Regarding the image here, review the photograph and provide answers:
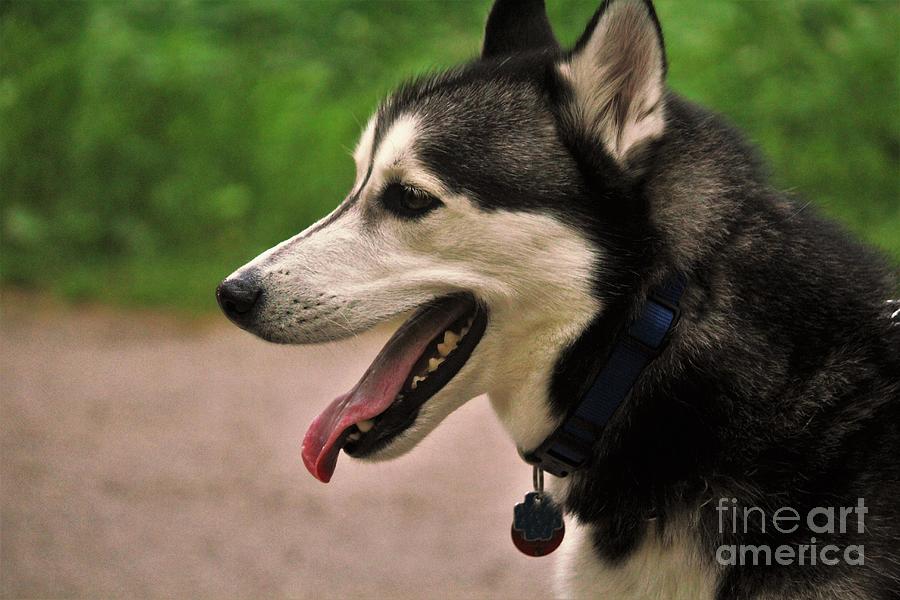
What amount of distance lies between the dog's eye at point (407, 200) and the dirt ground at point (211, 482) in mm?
1620

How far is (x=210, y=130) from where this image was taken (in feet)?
25.4

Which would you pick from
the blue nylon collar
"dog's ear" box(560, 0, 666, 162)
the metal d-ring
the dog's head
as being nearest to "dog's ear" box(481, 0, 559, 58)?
the dog's head

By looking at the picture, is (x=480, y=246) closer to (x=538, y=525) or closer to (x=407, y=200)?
(x=407, y=200)

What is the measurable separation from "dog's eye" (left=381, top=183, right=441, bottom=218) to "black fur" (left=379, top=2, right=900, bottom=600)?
0.24 ft

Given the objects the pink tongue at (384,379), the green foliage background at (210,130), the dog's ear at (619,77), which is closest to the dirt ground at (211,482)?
the green foliage background at (210,130)

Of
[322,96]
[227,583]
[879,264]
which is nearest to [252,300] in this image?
[879,264]

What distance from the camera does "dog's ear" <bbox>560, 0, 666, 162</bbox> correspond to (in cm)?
263

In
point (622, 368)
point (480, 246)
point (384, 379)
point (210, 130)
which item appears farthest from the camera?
point (210, 130)

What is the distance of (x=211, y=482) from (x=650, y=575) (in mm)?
3166

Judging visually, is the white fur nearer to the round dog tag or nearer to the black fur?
the black fur

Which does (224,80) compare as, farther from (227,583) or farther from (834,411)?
(834,411)

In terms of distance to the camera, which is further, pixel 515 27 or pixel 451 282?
pixel 515 27

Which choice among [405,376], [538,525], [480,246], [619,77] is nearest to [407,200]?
[480,246]

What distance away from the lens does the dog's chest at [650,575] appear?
2.59 meters
